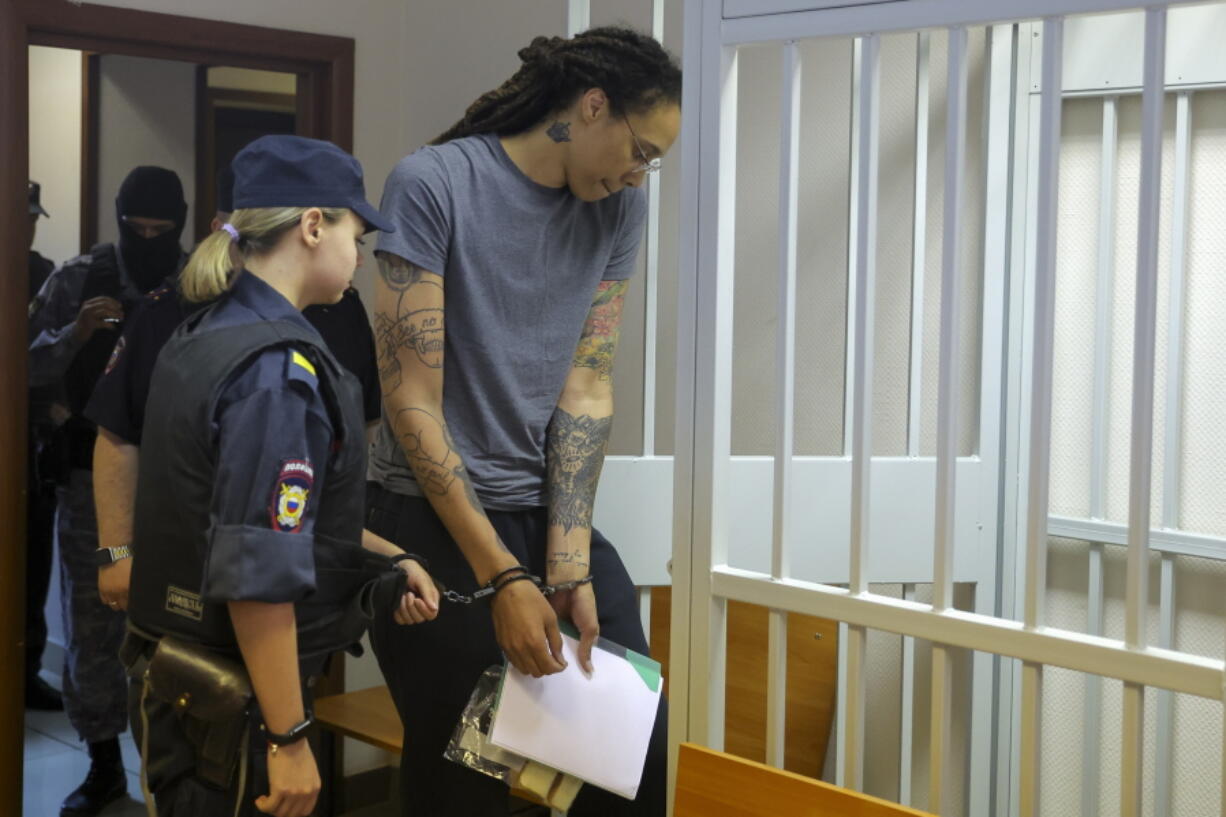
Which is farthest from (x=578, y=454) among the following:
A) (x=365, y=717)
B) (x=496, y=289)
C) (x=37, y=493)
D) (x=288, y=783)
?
(x=37, y=493)

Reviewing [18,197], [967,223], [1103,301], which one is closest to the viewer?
[1103,301]

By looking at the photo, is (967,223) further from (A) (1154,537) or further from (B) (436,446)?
(B) (436,446)

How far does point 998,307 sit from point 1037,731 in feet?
3.44

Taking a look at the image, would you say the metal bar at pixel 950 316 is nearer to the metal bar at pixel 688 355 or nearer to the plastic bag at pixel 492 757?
the metal bar at pixel 688 355

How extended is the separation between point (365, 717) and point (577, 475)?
144cm

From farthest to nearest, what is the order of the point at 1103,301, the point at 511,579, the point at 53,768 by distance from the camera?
1. the point at 53,768
2. the point at 1103,301
3. the point at 511,579

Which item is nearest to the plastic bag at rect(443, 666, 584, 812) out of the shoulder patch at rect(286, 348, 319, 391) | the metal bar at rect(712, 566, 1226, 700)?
the metal bar at rect(712, 566, 1226, 700)

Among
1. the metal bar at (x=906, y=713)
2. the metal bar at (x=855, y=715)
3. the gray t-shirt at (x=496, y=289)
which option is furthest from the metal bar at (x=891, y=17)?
the metal bar at (x=906, y=713)

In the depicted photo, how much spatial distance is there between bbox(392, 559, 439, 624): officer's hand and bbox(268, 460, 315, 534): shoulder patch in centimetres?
16

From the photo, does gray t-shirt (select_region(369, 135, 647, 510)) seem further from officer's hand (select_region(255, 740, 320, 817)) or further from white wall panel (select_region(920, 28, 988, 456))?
white wall panel (select_region(920, 28, 988, 456))

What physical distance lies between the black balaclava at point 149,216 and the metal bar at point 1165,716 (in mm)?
2274

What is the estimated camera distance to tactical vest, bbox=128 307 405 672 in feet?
4.98

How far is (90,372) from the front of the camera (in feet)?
9.45

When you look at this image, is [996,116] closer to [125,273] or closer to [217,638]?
[217,638]
